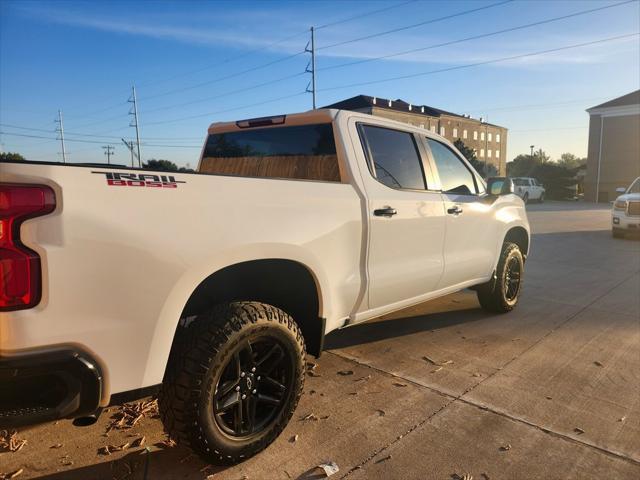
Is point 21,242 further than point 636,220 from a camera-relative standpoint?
Result: No

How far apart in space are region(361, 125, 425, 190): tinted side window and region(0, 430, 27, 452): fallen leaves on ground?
8.97 feet

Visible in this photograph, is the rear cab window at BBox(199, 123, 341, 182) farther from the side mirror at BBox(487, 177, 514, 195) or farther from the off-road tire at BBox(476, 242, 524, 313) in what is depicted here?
the off-road tire at BBox(476, 242, 524, 313)

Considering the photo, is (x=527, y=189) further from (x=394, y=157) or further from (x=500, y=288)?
(x=394, y=157)

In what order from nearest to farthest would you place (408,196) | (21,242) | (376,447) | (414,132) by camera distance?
(21,242)
(376,447)
(408,196)
(414,132)

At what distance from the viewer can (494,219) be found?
4914mm

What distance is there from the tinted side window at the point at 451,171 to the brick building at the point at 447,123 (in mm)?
55218

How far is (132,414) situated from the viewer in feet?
10.1

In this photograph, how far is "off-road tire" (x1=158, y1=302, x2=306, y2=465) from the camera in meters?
2.24

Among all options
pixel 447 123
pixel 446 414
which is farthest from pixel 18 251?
pixel 447 123

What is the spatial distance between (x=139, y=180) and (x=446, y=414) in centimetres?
238

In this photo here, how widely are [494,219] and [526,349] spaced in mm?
1331

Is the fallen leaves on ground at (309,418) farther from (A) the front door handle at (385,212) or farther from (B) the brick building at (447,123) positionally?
(B) the brick building at (447,123)

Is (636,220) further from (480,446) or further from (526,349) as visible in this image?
(480,446)

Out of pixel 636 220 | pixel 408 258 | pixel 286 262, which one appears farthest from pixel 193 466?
pixel 636 220
